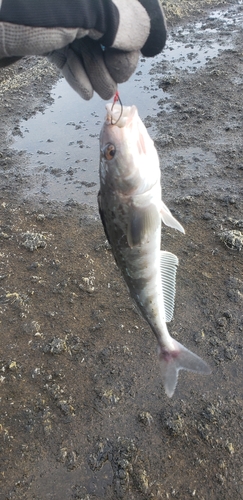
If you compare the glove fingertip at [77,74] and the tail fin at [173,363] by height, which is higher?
the glove fingertip at [77,74]

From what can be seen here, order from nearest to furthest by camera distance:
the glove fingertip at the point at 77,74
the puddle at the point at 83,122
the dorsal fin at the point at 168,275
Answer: the glove fingertip at the point at 77,74, the dorsal fin at the point at 168,275, the puddle at the point at 83,122

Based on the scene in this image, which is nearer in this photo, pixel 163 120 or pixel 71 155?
pixel 71 155

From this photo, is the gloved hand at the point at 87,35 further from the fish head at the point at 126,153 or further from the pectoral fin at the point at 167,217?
the pectoral fin at the point at 167,217

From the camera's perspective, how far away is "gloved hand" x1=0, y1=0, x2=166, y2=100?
2.39 m

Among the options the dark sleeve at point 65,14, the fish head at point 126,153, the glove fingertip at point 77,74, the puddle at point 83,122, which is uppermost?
the dark sleeve at point 65,14

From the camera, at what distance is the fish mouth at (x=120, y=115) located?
93.4 inches

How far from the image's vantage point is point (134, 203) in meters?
2.51

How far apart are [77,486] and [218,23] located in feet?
35.6

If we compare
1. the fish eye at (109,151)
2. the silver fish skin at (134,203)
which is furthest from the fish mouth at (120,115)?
the fish eye at (109,151)

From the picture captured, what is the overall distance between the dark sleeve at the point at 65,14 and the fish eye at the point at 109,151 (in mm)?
664

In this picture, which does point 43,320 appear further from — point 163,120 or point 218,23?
point 218,23

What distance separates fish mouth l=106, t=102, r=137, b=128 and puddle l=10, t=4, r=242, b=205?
3031 mm

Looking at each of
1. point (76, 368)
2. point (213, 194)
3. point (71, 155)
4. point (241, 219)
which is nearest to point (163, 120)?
point (71, 155)

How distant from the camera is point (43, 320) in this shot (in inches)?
157
